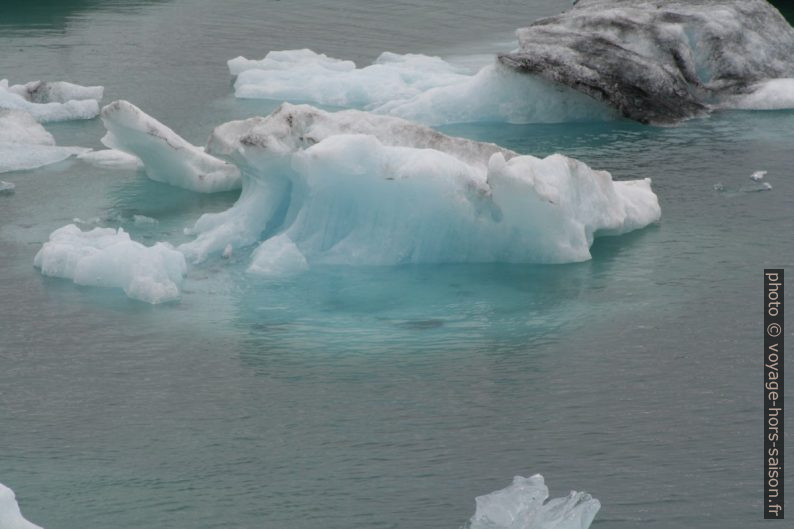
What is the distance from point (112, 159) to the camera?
35.0 ft

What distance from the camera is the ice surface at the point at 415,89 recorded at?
38.9 ft

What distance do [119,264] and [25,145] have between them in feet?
12.1

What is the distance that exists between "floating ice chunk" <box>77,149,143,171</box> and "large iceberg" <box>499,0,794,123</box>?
331 cm

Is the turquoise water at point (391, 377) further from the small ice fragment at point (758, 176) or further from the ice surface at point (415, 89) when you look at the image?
the ice surface at point (415, 89)

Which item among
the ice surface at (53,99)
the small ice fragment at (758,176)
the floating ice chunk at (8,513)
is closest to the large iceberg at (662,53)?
the small ice fragment at (758,176)

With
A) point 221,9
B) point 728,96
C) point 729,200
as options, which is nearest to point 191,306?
point 729,200

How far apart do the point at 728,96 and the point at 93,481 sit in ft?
27.0

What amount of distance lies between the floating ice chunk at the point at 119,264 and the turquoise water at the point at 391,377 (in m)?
0.12

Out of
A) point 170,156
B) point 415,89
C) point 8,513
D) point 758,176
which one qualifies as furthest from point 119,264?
point 415,89

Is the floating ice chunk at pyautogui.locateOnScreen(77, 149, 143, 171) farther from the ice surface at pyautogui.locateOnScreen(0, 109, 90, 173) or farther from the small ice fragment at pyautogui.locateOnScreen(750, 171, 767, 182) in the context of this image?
the small ice fragment at pyautogui.locateOnScreen(750, 171, 767, 182)

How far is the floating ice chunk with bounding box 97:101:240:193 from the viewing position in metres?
9.39

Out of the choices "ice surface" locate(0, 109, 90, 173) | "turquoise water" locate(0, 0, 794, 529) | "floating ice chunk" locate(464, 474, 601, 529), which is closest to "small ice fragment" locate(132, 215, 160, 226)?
"turquoise water" locate(0, 0, 794, 529)

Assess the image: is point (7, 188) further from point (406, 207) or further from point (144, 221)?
point (406, 207)

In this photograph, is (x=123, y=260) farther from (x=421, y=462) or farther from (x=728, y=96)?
(x=728, y=96)
